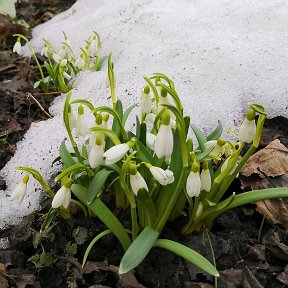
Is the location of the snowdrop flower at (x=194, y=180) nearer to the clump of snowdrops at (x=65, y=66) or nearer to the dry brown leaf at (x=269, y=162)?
the dry brown leaf at (x=269, y=162)

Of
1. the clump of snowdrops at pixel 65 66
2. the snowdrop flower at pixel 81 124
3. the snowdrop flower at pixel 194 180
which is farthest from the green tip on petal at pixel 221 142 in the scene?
the clump of snowdrops at pixel 65 66

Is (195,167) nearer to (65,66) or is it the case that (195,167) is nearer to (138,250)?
(138,250)

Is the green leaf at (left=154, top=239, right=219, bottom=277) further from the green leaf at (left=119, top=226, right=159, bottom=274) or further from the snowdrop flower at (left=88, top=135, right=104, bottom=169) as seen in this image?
the snowdrop flower at (left=88, top=135, right=104, bottom=169)

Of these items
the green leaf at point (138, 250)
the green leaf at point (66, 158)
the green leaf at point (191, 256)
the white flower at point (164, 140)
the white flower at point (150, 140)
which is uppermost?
the white flower at point (164, 140)

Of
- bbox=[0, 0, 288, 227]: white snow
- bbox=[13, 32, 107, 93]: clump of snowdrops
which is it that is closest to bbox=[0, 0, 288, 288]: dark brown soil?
bbox=[0, 0, 288, 227]: white snow

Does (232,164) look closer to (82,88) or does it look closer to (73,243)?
(73,243)

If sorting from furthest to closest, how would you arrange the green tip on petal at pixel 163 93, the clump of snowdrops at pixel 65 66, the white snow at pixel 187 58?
the clump of snowdrops at pixel 65 66 → the white snow at pixel 187 58 → the green tip on petal at pixel 163 93
